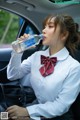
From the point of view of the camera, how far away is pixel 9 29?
525cm

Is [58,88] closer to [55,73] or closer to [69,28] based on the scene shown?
[55,73]

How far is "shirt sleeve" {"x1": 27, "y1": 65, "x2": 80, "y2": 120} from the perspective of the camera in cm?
223

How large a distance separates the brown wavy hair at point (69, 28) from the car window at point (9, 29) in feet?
4.56

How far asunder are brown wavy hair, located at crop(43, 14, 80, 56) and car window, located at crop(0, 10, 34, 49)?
1.39 meters

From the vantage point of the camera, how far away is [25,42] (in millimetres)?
2279

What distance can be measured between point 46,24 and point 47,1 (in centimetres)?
94

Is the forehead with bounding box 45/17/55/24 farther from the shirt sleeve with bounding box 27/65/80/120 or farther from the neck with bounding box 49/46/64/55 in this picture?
the shirt sleeve with bounding box 27/65/80/120

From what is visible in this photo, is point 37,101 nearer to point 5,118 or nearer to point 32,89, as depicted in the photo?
point 32,89

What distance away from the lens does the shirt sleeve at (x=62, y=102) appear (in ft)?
7.32

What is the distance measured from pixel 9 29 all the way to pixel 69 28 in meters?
3.00

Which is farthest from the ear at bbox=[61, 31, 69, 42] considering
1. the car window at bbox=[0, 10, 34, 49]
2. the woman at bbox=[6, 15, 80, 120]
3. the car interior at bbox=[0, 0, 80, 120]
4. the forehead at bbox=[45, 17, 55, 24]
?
the car window at bbox=[0, 10, 34, 49]

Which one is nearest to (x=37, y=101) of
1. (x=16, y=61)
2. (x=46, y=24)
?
(x=16, y=61)

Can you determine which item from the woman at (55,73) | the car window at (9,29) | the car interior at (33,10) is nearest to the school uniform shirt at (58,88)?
the woman at (55,73)

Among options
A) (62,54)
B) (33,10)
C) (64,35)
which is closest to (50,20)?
(64,35)
